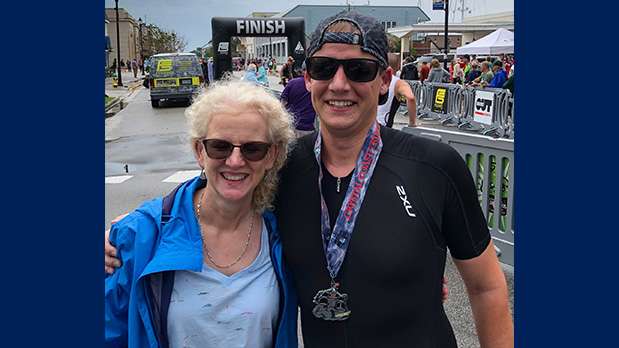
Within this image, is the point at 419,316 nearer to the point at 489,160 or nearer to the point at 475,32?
the point at 489,160

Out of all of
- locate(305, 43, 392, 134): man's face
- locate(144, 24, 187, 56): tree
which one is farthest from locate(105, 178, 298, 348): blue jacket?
locate(144, 24, 187, 56): tree

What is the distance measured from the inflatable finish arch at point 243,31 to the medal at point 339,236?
718 inches

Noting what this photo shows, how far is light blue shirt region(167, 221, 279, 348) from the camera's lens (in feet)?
5.95

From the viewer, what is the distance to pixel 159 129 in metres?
17.7

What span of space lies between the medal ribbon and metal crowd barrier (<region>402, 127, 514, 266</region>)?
435cm

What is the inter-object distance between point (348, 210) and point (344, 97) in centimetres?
36

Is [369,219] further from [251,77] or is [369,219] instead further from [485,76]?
[485,76]

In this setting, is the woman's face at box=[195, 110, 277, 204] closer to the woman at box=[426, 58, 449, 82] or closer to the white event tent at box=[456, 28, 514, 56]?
the woman at box=[426, 58, 449, 82]

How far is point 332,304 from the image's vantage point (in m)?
1.78

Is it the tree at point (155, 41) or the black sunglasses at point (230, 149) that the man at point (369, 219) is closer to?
the black sunglasses at point (230, 149)

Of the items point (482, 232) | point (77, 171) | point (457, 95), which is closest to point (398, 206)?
point (482, 232)

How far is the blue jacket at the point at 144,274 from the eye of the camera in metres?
1.74

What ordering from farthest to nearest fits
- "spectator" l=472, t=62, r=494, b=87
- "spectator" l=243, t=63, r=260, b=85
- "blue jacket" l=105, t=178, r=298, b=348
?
"spectator" l=472, t=62, r=494, b=87 → "spectator" l=243, t=63, r=260, b=85 → "blue jacket" l=105, t=178, r=298, b=348

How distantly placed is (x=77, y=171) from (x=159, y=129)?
1726 cm
